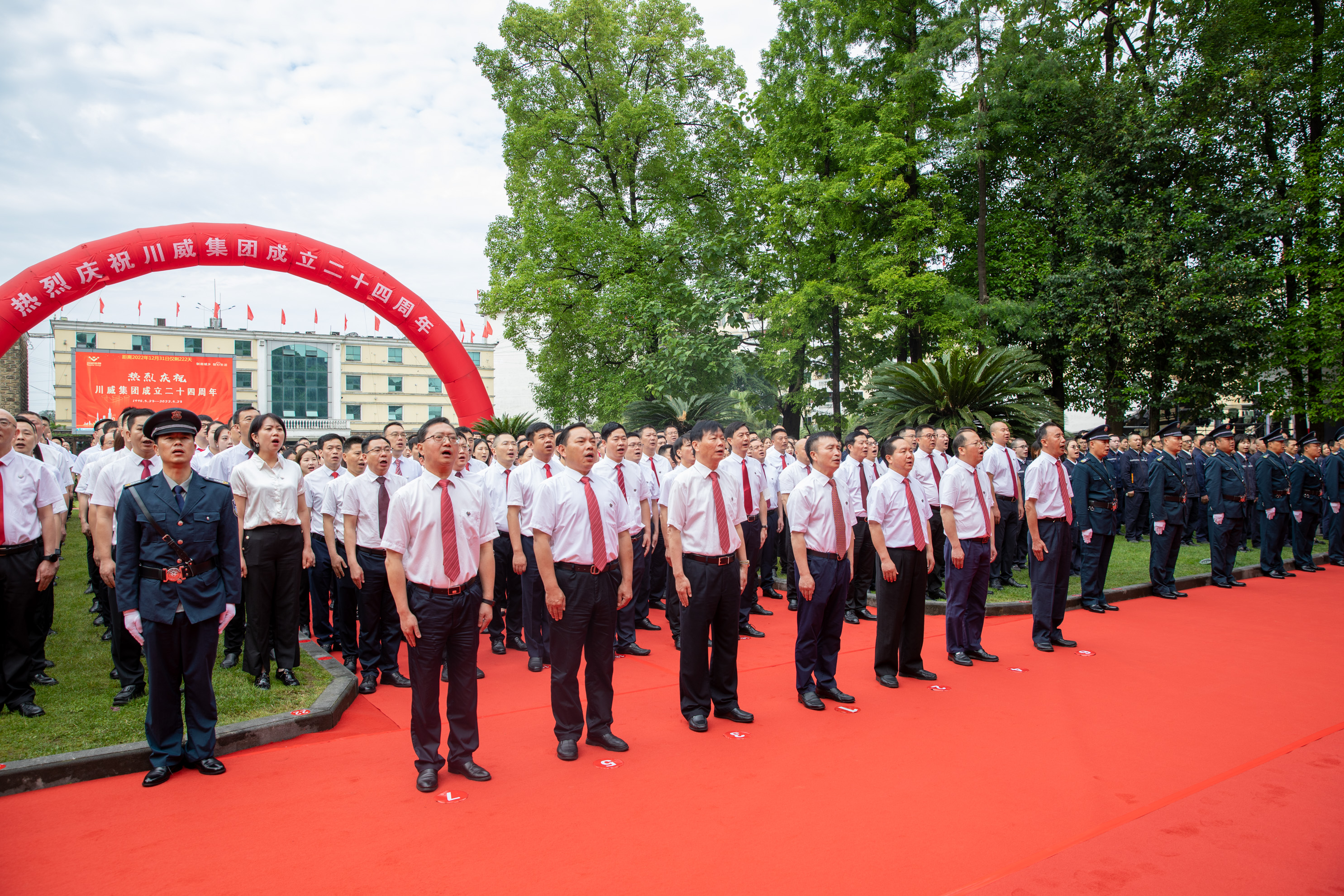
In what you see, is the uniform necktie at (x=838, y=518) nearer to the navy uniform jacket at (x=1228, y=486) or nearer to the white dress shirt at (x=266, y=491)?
the white dress shirt at (x=266, y=491)

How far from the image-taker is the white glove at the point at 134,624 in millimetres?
3904

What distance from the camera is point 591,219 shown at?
18.0 meters

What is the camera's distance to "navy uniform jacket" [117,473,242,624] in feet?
13.0

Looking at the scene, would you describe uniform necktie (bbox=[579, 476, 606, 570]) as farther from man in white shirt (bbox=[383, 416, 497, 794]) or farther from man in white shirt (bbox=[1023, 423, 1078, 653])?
man in white shirt (bbox=[1023, 423, 1078, 653])

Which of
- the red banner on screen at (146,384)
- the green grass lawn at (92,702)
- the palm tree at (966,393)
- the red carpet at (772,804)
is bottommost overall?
the red carpet at (772,804)

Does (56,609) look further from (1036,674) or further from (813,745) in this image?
(1036,674)

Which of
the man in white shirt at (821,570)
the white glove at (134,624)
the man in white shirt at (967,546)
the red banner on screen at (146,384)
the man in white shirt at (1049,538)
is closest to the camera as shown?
the white glove at (134,624)

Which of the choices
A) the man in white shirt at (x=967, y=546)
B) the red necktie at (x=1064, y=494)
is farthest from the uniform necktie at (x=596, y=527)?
the red necktie at (x=1064, y=494)

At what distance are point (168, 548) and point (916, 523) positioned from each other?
16.2 feet

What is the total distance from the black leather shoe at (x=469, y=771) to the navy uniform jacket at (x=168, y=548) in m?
1.58

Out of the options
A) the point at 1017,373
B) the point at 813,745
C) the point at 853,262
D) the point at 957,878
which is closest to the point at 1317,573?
the point at 1017,373

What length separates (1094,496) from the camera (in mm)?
8250

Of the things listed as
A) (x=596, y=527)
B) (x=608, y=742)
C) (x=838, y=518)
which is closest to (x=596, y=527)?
(x=596, y=527)

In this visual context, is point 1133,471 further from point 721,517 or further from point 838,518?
point 721,517
